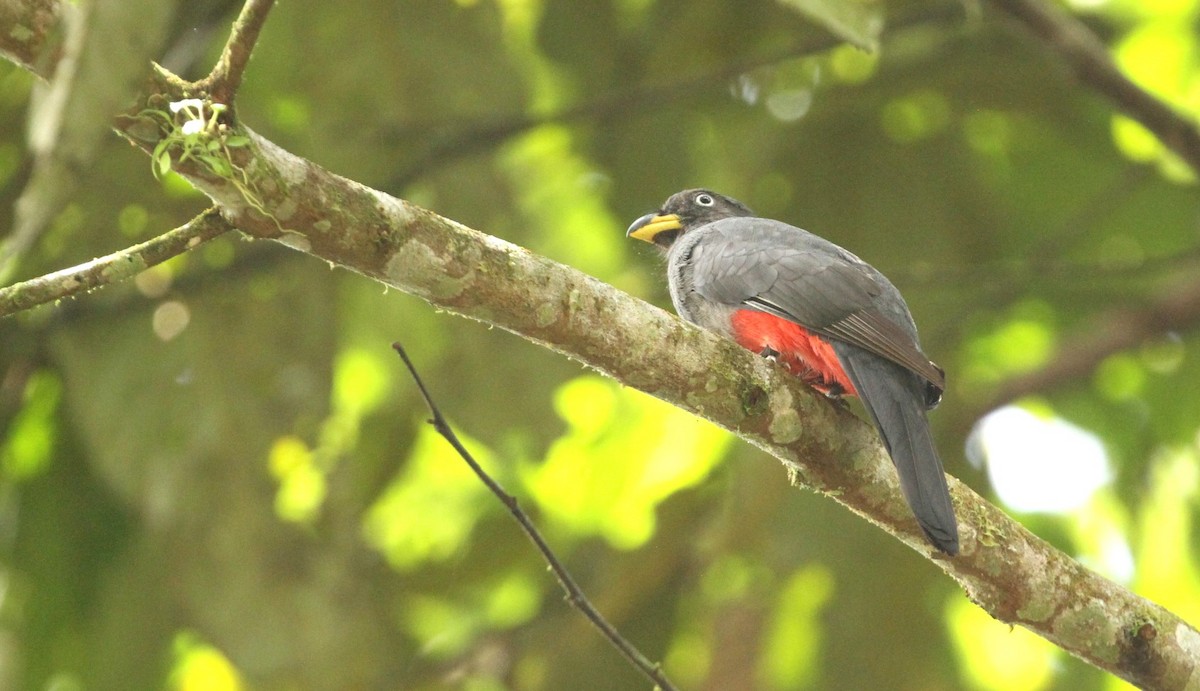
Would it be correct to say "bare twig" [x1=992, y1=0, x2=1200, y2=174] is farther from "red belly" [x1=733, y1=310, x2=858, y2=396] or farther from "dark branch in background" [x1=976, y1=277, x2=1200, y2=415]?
"red belly" [x1=733, y1=310, x2=858, y2=396]

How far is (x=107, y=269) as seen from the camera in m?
2.55

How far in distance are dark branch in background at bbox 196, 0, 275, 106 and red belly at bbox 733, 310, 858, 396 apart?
6.95 ft

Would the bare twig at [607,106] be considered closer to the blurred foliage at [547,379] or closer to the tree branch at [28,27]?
the blurred foliage at [547,379]

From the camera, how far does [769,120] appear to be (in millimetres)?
6691

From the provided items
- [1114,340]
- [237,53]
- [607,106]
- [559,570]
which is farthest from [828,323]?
[1114,340]

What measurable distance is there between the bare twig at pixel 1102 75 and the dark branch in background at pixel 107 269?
3.75m

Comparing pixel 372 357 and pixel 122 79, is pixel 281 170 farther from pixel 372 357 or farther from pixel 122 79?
pixel 372 357

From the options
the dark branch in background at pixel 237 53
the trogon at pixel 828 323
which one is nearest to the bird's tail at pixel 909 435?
the trogon at pixel 828 323

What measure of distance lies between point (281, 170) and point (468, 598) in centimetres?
389

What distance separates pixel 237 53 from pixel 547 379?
3.01 metres

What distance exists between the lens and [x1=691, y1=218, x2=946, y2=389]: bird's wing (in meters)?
3.91

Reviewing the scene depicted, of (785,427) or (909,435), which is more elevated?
(785,427)

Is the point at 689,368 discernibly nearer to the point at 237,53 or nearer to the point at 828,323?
the point at 828,323

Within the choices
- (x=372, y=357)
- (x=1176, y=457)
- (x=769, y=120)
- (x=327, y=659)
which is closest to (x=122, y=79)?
(x=327, y=659)
